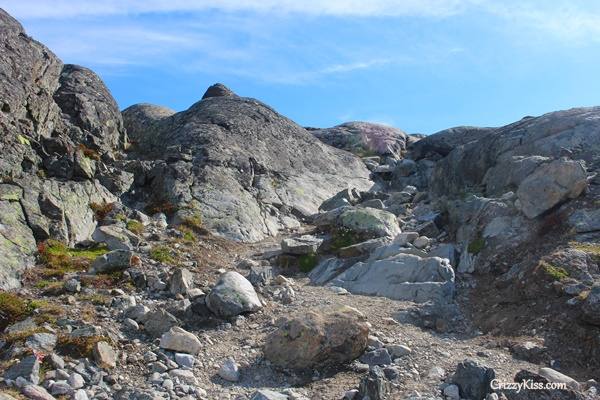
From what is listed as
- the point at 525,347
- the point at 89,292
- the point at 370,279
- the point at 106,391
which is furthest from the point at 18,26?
the point at 525,347

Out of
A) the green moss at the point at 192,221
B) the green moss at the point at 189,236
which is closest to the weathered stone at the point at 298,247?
the green moss at the point at 189,236

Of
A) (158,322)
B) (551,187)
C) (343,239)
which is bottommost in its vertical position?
(158,322)

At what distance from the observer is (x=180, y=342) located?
1365 cm

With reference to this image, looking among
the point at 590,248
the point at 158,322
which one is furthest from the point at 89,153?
the point at 590,248

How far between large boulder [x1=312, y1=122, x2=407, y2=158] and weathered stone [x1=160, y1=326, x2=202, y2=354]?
4955 centimetres

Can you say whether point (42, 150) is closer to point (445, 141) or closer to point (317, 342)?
point (317, 342)

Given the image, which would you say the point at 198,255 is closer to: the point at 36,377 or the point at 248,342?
the point at 248,342

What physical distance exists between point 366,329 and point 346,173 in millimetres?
35286

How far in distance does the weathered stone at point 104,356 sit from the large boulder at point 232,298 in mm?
3696

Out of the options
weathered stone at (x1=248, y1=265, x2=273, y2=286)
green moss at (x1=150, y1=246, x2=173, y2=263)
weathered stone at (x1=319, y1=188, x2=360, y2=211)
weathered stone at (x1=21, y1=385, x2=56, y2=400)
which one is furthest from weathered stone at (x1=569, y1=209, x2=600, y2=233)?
weathered stone at (x1=319, y1=188, x2=360, y2=211)

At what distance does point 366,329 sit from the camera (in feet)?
45.4

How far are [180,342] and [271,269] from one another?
979 cm

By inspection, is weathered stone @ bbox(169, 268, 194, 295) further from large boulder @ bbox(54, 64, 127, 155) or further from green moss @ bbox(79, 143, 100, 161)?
large boulder @ bbox(54, 64, 127, 155)

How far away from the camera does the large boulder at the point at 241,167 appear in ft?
102
